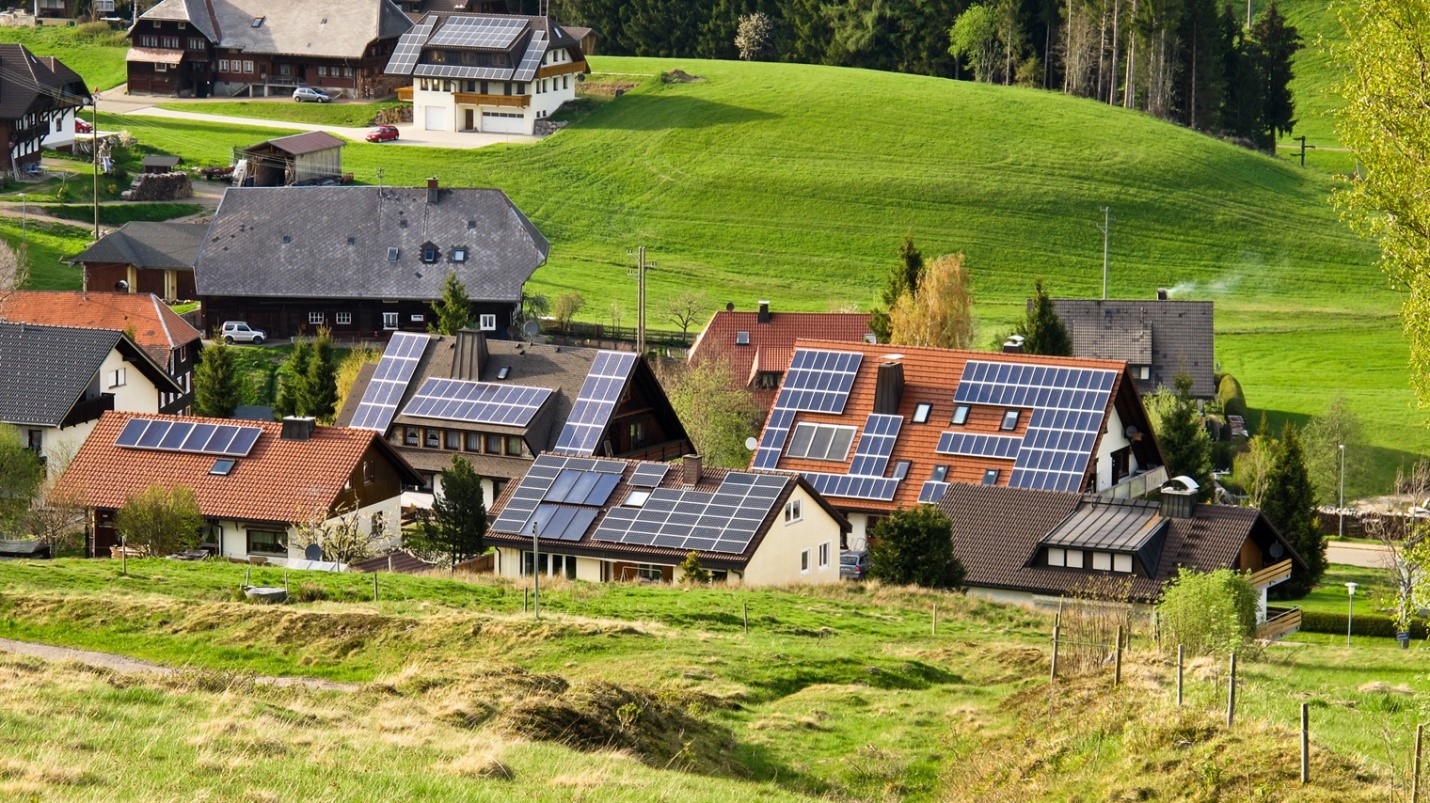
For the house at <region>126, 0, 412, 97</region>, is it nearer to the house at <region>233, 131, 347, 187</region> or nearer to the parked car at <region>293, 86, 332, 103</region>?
the parked car at <region>293, 86, 332, 103</region>

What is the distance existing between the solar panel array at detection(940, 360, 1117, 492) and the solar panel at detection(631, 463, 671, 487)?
1150 centimetres

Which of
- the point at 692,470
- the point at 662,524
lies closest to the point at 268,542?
the point at 662,524

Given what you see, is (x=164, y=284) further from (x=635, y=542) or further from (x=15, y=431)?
(x=635, y=542)

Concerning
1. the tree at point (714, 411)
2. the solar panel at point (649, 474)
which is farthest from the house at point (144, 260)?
the solar panel at point (649, 474)

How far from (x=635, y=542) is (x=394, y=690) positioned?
74.5 feet

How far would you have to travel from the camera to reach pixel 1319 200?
12119 cm

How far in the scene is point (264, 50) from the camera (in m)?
133

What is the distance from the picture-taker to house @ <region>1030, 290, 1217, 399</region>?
85.8m

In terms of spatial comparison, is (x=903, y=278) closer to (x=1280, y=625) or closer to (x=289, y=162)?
(x=1280, y=625)

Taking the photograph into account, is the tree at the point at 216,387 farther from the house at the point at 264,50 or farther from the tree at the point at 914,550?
the house at the point at 264,50

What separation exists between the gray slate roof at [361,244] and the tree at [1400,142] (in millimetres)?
59829

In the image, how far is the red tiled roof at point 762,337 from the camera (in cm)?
8006

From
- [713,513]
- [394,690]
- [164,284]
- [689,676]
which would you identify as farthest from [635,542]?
[164,284]

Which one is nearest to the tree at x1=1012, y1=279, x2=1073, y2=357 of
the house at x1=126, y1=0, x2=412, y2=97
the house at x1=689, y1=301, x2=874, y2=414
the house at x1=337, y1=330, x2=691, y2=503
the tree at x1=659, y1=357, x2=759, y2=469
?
the house at x1=689, y1=301, x2=874, y2=414
